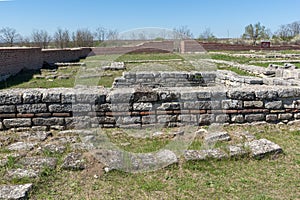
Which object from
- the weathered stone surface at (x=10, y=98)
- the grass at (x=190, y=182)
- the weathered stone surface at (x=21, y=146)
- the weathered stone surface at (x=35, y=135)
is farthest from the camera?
the weathered stone surface at (x=10, y=98)

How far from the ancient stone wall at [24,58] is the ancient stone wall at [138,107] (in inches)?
358

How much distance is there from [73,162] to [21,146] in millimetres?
1253

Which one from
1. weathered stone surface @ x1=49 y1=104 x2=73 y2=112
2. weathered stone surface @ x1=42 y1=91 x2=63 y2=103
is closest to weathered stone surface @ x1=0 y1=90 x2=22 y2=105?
weathered stone surface @ x1=42 y1=91 x2=63 y2=103

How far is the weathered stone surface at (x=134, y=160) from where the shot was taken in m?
3.62

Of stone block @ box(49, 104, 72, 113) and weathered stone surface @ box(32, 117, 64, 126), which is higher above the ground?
stone block @ box(49, 104, 72, 113)

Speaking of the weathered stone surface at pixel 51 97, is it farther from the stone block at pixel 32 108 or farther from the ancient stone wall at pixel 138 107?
the stone block at pixel 32 108

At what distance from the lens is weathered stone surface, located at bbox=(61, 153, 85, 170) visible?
3.58m

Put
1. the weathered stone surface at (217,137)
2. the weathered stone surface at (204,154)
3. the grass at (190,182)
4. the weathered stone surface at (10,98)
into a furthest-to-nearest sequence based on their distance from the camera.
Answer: the weathered stone surface at (10,98)
the weathered stone surface at (217,137)
the weathered stone surface at (204,154)
the grass at (190,182)

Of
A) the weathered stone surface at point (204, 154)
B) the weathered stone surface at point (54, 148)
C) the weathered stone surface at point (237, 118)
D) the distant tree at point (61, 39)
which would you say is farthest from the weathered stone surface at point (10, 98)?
the distant tree at point (61, 39)

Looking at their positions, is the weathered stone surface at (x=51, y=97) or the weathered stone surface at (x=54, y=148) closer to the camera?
the weathered stone surface at (x=54, y=148)

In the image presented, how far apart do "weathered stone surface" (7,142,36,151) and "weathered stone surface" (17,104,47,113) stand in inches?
31.3

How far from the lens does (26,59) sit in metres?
16.8

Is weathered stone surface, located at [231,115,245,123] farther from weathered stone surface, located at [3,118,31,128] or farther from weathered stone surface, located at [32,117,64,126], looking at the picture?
weathered stone surface, located at [3,118,31,128]

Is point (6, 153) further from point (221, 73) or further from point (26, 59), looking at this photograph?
point (26, 59)
